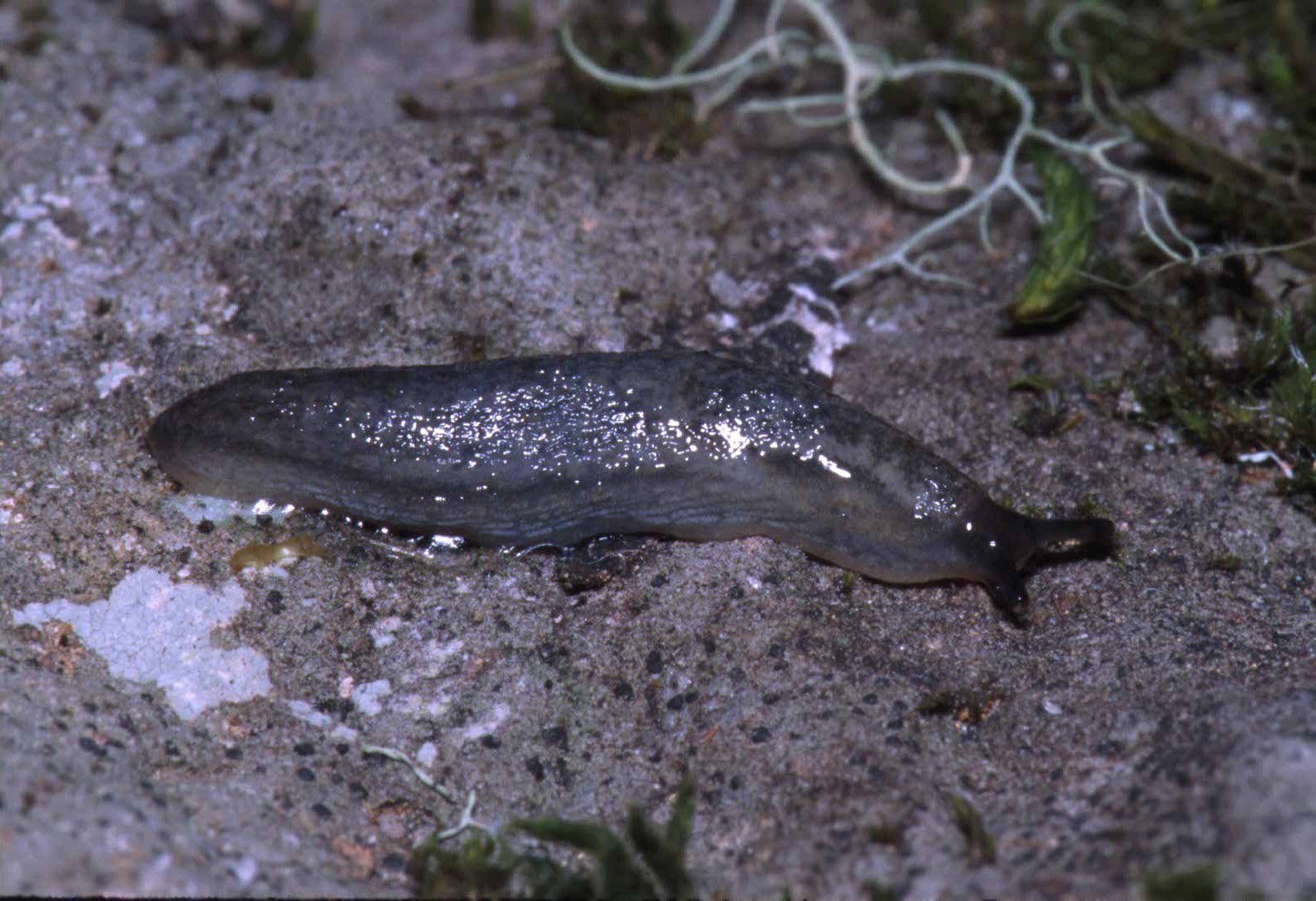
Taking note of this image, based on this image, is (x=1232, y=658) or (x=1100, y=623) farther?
(x=1100, y=623)

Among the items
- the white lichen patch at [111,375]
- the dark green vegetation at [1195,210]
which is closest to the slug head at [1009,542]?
the dark green vegetation at [1195,210]

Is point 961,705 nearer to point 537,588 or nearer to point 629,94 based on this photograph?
point 537,588

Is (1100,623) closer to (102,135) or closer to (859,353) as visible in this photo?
(859,353)

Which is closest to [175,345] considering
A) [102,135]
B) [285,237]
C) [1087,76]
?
[285,237]

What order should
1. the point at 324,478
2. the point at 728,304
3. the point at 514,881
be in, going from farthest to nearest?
the point at 728,304 → the point at 324,478 → the point at 514,881

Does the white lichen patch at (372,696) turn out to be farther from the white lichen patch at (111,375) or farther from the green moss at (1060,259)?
the green moss at (1060,259)

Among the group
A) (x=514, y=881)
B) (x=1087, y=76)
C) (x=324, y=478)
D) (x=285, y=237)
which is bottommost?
(x=514, y=881)

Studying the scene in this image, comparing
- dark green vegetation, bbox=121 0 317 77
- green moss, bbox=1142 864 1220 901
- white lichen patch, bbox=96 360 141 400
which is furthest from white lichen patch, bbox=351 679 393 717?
dark green vegetation, bbox=121 0 317 77
